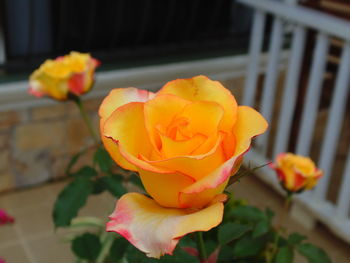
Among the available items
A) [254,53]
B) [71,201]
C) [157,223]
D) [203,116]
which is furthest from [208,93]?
[254,53]

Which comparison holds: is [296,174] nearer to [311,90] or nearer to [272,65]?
[311,90]

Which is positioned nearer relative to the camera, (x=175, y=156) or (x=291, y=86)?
(x=175, y=156)

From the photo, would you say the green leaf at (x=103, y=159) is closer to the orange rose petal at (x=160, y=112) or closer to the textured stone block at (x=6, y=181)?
the orange rose petal at (x=160, y=112)

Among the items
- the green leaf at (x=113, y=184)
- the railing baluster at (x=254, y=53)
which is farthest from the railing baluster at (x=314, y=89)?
the green leaf at (x=113, y=184)

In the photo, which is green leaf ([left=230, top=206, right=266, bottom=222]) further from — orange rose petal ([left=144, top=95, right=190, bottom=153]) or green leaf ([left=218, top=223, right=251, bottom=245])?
orange rose petal ([left=144, top=95, right=190, bottom=153])

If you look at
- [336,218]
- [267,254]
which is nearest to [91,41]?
[336,218]

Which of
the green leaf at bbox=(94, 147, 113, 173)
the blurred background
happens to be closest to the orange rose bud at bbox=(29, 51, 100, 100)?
the green leaf at bbox=(94, 147, 113, 173)
